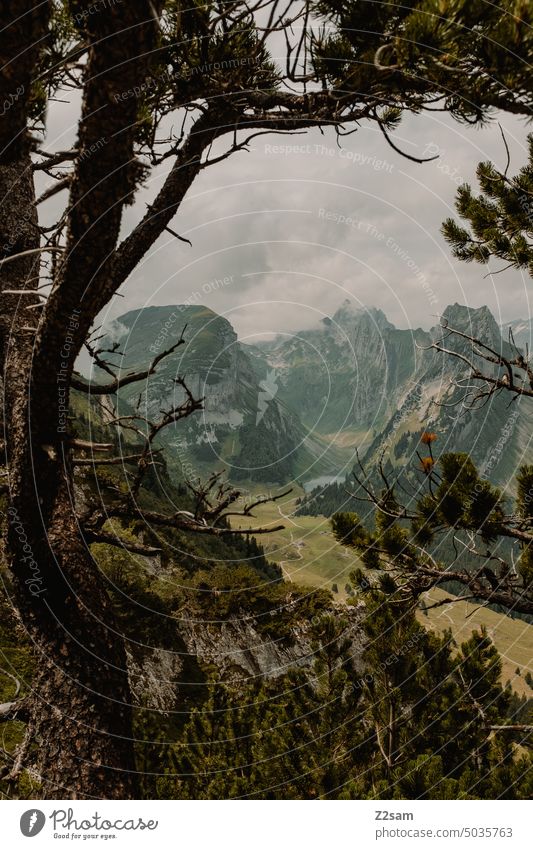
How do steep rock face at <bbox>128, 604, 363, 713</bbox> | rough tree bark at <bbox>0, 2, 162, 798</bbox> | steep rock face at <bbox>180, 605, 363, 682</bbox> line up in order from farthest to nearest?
steep rock face at <bbox>180, 605, 363, 682</bbox> → steep rock face at <bbox>128, 604, 363, 713</bbox> → rough tree bark at <bbox>0, 2, 162, 798</bbox>

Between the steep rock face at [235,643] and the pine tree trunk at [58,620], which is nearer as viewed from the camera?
the pine tree trunk at [58,620]

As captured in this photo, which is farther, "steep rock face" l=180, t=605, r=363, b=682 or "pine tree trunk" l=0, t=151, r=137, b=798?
"steep rock face" l=180, t=605, r=363, b=682

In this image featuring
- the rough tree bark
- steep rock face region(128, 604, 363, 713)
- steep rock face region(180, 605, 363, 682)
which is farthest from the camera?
steep rock face region(180, 605, 363, 682)

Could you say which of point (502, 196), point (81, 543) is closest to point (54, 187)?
point (81, 543)

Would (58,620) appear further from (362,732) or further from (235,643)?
(235,643)

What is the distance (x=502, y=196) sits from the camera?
966 centimetres

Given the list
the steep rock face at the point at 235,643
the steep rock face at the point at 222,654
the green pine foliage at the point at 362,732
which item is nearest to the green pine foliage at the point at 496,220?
the green pine foliage at the point at 362,732

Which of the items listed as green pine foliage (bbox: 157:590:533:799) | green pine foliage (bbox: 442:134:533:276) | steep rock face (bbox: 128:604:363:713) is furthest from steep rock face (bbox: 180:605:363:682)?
green pine foliage (bbox: 442:134:533:276)

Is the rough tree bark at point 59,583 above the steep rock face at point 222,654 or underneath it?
above

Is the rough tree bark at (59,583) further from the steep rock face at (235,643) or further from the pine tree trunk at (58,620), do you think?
the steep rock face at (235,643)

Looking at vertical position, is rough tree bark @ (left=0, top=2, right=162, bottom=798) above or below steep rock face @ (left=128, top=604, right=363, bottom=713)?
above

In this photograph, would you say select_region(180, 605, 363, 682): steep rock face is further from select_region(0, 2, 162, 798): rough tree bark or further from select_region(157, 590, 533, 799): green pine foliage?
select_region(0, 2, 162, 798): rough tree bark

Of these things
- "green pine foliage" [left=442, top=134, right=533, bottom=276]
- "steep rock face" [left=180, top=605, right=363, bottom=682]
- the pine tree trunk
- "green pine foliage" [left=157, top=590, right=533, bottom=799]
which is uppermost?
"green pine foliage" [left=442, top=134, right=533, bottom=276]
